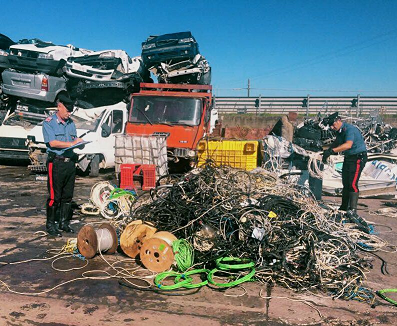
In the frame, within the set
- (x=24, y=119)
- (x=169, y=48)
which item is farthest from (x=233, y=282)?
(x=24, y=119)

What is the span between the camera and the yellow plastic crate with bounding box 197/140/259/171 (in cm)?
970

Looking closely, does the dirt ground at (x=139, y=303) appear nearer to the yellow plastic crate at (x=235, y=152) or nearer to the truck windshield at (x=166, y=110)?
the yellow plastic crate at (x=235, y=152)

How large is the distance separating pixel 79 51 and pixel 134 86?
3952mm

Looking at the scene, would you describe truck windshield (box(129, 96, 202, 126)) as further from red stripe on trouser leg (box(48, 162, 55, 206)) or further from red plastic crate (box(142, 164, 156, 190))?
red stripe on trouser leg (box(48, 162, 55, 206))

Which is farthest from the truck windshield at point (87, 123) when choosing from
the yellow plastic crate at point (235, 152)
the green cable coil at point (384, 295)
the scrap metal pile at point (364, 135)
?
the green cable coil at point (384, 295)

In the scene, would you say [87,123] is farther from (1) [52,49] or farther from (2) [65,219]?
(2) [65,219]

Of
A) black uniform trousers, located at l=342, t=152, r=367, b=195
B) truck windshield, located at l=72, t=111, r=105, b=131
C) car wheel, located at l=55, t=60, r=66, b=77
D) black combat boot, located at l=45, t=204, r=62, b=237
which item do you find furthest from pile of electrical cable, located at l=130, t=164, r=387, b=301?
car wheel, located at l=55, t=60, r=66, b=77

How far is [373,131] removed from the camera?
1462 cm

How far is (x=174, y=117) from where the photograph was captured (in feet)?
35.3

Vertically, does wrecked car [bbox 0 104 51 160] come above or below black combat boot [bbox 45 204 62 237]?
above

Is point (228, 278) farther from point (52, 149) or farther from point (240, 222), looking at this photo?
point (52, 149)

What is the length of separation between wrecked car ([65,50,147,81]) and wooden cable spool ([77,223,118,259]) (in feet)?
31.0

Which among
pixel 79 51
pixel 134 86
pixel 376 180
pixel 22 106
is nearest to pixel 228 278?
pixel 376 180

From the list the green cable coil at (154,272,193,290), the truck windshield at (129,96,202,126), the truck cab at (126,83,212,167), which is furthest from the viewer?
the truck windshield at (129,96,202,126)
